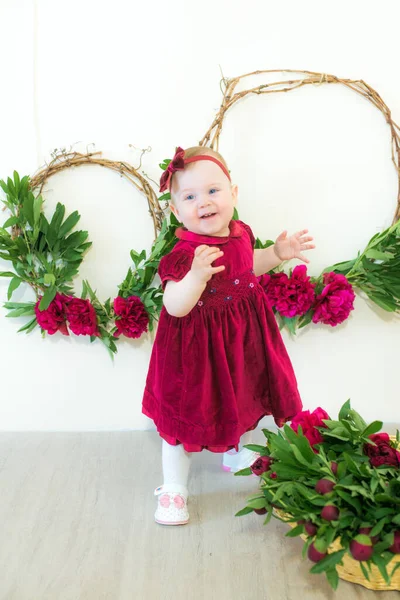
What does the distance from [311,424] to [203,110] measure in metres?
0.84

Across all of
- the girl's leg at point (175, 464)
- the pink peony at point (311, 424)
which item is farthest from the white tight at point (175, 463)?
the pink peony at point (311, 424)

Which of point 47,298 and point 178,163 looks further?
point 47,298

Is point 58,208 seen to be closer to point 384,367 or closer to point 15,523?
point 15,523

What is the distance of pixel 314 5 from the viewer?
1.50 m

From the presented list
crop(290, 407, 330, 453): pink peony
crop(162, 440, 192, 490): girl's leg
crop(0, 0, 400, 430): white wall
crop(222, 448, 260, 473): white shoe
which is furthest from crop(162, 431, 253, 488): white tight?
crop(0, 0, 400, 430): white wall

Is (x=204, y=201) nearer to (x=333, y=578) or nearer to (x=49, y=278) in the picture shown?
(x=49, y=278)

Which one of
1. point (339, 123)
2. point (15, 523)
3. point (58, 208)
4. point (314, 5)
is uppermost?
point (314, 5)

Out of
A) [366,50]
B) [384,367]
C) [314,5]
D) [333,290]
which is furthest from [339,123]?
[384,367]

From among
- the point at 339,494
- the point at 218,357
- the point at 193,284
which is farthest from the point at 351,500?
the point at 193,284

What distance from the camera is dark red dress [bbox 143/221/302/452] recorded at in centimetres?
132

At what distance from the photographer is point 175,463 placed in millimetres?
1406

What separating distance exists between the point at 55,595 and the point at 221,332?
2.06ft

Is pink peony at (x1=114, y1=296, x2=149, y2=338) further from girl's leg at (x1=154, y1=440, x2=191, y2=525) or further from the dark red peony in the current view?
the dark red peony

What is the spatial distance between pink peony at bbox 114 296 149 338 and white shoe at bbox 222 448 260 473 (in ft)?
1.33
